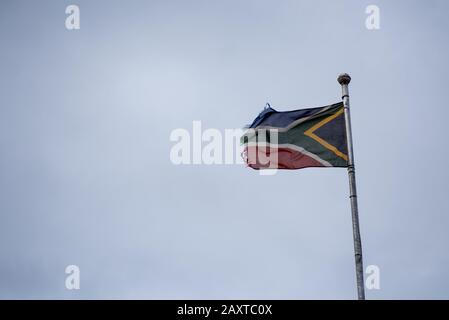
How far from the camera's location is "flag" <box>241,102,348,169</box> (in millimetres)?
16328

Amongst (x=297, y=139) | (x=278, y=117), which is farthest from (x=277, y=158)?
(x=278, y=117)

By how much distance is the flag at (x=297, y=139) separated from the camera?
1633cm

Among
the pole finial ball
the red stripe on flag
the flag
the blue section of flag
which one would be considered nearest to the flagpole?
the pole finial ball

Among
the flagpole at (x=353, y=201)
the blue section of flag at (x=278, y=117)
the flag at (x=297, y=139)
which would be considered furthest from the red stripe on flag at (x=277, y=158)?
the flagpole at (x=353, y=201)

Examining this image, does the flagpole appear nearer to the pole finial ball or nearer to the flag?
the pole finial ball

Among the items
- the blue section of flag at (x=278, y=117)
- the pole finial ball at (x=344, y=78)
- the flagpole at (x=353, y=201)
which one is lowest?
the flagpole at (x=353, y=201)

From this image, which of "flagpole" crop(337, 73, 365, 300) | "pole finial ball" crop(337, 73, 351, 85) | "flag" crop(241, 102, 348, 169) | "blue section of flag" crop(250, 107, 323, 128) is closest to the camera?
"flagpole" crop(337, 73, 365, 300)

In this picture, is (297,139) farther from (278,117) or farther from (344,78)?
(344,78)

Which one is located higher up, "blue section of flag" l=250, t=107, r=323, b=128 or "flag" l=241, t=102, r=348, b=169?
"blue section of flag" l=250, t=107, r=323, b=128

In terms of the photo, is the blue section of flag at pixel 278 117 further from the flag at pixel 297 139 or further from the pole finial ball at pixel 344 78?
the pole finial ball at pixel 344 78
